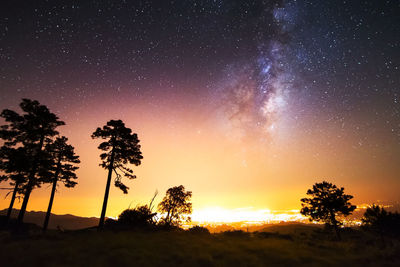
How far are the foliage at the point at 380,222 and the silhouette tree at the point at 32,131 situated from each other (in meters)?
57.4

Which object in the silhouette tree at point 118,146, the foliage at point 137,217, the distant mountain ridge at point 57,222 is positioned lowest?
the distant mountain ridge at point 57,222

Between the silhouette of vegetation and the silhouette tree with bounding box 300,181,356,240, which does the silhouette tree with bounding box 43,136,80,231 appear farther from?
the silhouette of vegetation

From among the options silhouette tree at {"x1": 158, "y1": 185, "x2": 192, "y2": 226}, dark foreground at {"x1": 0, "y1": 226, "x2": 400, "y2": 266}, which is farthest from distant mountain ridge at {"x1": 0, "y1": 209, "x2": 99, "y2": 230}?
dark foreground at {"x1": 0, "y1": 226, "x2": 400, "y2": 266}

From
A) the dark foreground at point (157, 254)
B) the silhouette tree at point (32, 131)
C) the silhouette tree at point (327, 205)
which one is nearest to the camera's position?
the dark foreground at point (157, 254)

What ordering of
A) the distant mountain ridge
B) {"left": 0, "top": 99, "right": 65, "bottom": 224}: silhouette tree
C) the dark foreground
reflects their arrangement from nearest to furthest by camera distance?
the dark foreground, {"left": 0, "top": 99, "right": 65, "bottom": 224}: silhouette tree, the distant mountain ridge

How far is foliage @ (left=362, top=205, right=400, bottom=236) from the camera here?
38.7m

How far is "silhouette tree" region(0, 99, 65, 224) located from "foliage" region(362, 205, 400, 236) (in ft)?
188

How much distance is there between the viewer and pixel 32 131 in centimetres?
2050

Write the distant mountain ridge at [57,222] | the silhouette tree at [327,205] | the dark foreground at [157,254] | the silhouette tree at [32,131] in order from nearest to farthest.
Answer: the dark foreground at [157,254] → the silhouette tree at [32,131] → the silhouette tree at [327,205] → the distant mountain ridge at [57,222]

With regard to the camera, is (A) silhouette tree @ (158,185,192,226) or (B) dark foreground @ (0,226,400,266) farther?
(A) silhouette tree @ (158,185,192,226)

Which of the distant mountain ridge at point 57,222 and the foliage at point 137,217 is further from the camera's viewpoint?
the distant mountain ridge at point 57,222

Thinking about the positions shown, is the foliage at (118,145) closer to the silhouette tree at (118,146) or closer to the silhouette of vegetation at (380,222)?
the silhouette tree at (118,146)

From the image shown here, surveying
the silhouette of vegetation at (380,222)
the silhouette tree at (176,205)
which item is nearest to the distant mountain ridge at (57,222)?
the silhouette tree at (176,205)

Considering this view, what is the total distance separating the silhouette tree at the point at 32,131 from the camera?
19.7m
